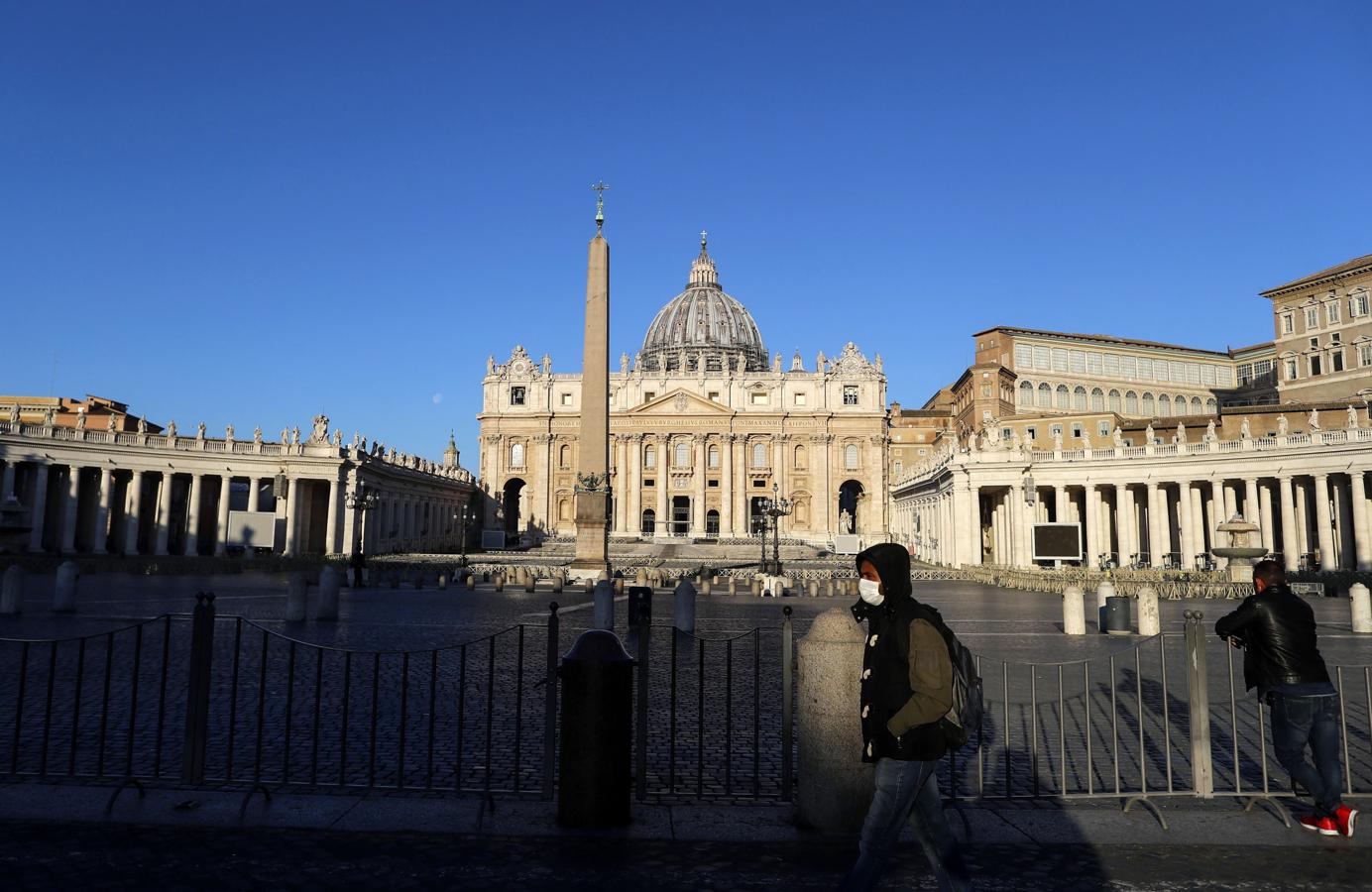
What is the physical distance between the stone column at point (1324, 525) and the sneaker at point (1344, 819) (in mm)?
37154

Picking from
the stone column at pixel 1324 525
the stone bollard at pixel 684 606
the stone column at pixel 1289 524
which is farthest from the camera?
the stone column at pixel 1289 524

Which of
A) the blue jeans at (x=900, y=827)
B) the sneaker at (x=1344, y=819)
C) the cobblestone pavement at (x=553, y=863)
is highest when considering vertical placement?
the blue jeans at (x=900, y=827)

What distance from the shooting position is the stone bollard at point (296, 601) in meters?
16.4

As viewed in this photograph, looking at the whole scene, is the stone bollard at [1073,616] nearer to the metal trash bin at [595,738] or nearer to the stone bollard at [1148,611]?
the stone bollard at [1148,611]

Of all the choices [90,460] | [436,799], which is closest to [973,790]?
[436,799]

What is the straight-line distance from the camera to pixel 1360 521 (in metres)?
34.7

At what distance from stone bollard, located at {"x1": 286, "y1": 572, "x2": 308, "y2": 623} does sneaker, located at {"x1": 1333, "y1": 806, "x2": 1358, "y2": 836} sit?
617 inches

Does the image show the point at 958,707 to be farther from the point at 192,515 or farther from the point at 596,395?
the point at 192,515

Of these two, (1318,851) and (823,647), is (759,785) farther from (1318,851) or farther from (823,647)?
(1318,851)

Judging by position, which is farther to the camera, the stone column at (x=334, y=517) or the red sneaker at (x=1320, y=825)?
the stone column at (x=334, y=517)

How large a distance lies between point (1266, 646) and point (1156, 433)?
56097mm

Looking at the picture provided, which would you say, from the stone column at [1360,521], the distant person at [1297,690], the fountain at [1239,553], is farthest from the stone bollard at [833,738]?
the stone column at [1360,521]

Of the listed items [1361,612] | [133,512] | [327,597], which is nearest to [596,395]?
[327,597]

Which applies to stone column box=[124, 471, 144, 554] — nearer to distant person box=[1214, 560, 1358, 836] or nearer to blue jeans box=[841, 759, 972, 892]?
blue jeans box=[841, 759, 972, 892]
